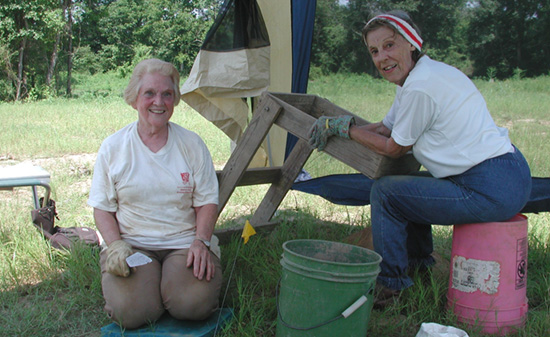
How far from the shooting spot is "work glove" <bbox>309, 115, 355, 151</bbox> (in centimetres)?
234

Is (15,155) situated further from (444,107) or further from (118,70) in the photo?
(118,70)

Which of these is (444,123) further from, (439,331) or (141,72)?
(141,72)

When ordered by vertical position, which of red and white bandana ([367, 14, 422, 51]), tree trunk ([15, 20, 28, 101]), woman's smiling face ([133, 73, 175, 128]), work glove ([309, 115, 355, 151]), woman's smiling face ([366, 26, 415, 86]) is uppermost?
red and white bandana ([367, 14, 422, 51])

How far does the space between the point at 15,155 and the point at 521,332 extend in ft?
20.0

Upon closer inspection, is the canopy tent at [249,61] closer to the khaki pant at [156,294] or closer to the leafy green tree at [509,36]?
the khaki pant at [156,294]

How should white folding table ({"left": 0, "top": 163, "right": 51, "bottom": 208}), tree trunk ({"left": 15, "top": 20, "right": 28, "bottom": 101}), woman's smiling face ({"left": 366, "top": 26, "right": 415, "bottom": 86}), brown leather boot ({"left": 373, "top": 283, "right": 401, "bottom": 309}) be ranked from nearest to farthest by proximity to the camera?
woman's smiling face ({"left": 366, "top": 26, "right": 415, "bottom": 86}) < brown leather boot ({"left": 373, "top": 283, "right": 401, "bottom": 309}) < white folding table ({"left": 0, "top": 163, "right": 51, "bottom": 208}) < tree trunk ({"left": 15, "top": 20, "right": 28, "bottom": 101})

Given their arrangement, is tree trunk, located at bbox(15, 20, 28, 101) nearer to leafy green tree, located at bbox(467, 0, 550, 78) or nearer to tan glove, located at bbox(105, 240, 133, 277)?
leafy green tree, located at bbox(467, 0, 550, 78)

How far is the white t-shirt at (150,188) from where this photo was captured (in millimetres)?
2301

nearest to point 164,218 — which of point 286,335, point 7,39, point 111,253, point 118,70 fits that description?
point 111,253

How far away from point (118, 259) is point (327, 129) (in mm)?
1108

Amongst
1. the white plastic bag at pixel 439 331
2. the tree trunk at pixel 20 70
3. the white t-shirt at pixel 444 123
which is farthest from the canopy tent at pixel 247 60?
the tree trunk at pixel 20 70

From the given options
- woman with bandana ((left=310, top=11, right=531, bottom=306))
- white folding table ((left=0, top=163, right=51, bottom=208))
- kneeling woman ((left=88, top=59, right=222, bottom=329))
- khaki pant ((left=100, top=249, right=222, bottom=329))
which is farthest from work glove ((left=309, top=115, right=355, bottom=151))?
white folding table ((left=0, top=163, right=51, bottom=208))

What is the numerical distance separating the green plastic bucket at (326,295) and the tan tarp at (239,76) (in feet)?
6.66

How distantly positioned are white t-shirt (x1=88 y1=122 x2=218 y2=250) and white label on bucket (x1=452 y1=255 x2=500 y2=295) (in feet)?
3.87
